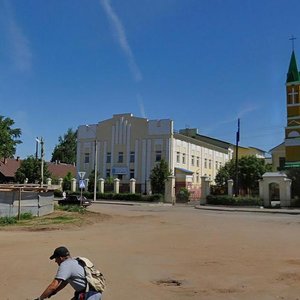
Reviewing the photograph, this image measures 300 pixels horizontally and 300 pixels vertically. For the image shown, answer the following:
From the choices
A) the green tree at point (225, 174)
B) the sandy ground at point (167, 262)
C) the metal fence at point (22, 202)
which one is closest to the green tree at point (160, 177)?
the green tree at point (225, 174)

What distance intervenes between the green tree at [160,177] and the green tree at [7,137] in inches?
742

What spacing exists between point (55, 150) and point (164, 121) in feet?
191

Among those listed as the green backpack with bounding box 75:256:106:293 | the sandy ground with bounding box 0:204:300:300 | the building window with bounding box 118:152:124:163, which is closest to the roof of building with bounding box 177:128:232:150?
the building window with bounding box 118:152:124:163

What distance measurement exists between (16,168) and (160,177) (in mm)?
39646

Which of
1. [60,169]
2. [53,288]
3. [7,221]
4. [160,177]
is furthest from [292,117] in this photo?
[53,288]

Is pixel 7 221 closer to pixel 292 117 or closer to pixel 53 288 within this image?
pixel 53 288

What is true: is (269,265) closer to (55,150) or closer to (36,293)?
(36,293)

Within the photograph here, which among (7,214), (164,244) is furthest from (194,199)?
(164,244)

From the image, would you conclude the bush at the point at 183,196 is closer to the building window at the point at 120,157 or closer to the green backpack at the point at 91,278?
the building window at the point at 120,157

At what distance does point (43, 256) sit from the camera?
43.3 ft

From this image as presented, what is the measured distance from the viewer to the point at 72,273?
5328 millimetres

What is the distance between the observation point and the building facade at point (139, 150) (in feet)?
228

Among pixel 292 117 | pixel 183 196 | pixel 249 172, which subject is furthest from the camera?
pixel 249 172

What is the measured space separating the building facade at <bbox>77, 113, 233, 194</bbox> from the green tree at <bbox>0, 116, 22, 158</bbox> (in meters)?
11.1
